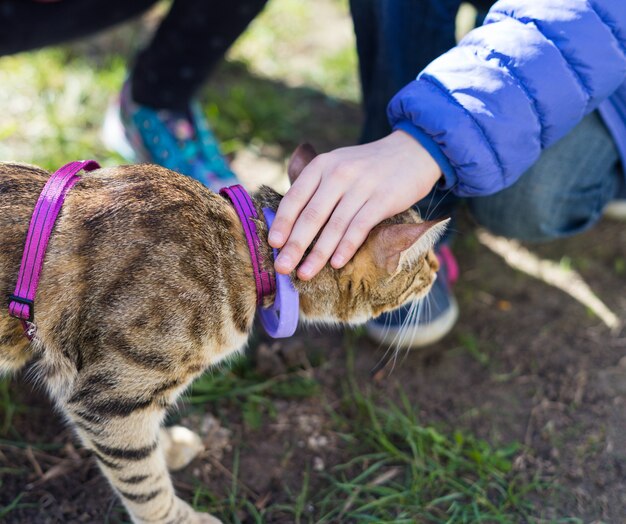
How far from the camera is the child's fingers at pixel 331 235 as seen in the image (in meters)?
1.69

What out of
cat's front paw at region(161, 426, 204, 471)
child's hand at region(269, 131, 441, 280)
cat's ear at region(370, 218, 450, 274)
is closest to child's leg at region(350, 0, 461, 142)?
child's hand at region(269, 131, 441, 280)

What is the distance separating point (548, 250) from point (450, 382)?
100 centimetres

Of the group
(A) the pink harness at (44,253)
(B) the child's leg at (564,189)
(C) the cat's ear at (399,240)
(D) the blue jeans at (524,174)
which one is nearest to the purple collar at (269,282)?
(A) the pink harness at (44,253)

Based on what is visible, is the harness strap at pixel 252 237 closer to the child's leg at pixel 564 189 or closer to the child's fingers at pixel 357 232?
the child's fingers at pixel 357 232

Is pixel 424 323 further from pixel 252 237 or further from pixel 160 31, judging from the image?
pixel 160 31

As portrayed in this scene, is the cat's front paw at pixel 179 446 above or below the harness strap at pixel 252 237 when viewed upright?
below

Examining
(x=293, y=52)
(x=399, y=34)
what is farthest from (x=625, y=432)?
(x=293, y=52)

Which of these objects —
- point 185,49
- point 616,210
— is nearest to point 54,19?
point 185,49

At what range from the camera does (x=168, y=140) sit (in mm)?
2941

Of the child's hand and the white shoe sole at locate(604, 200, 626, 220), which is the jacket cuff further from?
the white shoe sole at locate(604, 200, 626, 220)

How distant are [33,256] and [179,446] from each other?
2.81ft

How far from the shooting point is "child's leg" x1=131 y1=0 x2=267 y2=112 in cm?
285

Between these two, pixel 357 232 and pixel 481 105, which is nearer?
pixel 357 232

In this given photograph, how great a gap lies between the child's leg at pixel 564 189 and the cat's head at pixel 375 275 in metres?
0.80
